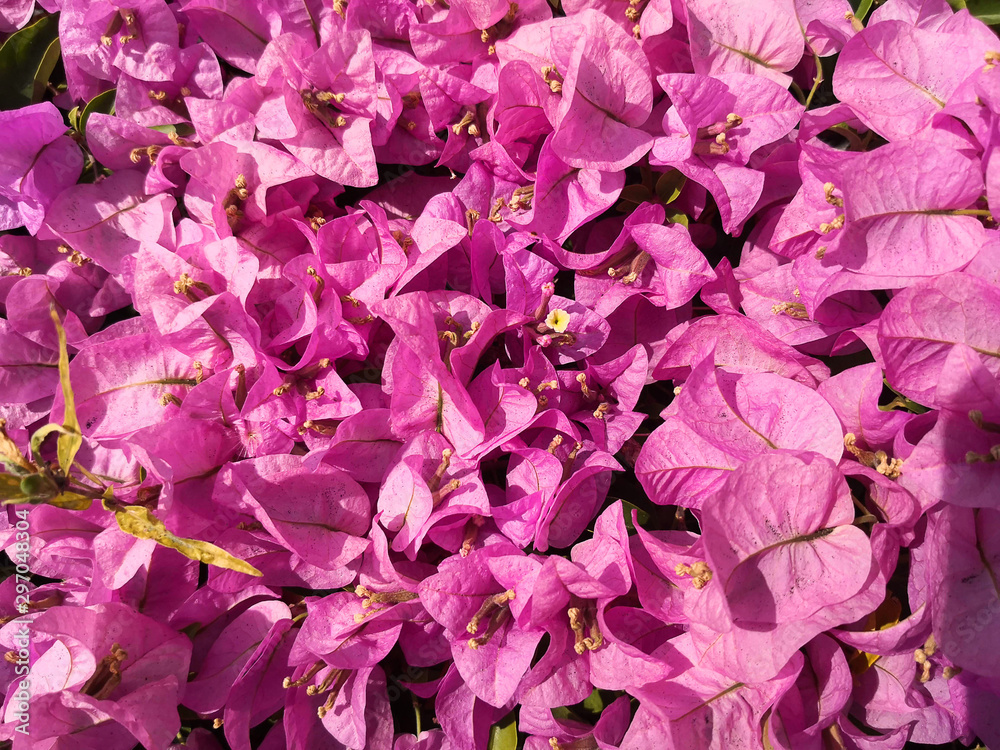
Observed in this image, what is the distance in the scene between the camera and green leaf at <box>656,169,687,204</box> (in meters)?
0.77

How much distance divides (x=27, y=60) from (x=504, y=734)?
1.03 metres

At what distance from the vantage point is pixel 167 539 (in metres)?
0.65

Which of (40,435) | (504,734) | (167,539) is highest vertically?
→ (40,435)

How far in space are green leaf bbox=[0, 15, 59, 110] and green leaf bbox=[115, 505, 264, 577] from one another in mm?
575

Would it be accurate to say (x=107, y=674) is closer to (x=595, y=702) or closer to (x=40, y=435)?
(x=40, y=435)

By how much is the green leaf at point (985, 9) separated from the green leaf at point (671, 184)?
1.19 ft

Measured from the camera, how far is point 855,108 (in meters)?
0.71

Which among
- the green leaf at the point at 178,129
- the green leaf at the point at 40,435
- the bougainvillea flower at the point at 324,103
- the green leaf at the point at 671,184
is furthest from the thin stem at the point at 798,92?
the green leaf at the point at 40,435

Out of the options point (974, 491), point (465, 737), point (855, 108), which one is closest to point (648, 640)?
point (465, 737)

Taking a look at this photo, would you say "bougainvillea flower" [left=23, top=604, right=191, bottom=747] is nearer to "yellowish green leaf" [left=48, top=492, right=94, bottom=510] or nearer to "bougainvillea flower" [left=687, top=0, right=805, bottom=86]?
"yellowish green leaf" [left=48, top=492, right=94, bottom=510]

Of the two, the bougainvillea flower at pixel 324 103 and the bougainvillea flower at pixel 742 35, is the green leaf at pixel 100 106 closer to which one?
the bougainvillea flower at pixel 324 103

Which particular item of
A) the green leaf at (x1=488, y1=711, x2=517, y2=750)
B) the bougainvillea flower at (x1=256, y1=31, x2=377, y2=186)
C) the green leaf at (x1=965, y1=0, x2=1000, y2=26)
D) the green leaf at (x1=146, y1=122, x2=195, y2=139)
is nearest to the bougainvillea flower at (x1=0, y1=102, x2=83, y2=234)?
the green leaf at (x1=146, y1=122, x2=195, y2=139)

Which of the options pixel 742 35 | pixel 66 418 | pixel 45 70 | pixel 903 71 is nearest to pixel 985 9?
pixel 903 71

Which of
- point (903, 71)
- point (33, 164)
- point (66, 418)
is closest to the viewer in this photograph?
point (66, 418)
